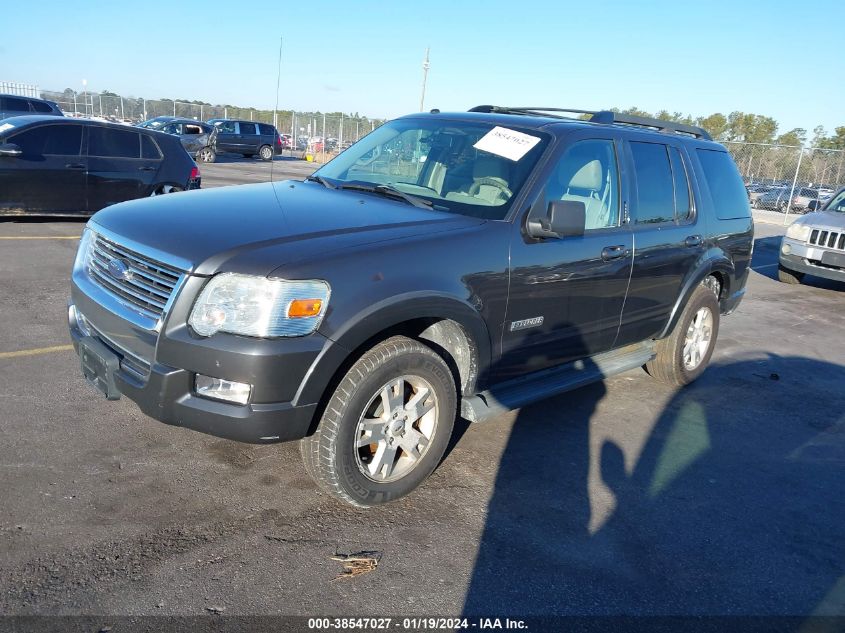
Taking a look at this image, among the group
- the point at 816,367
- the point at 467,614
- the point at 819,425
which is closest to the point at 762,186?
the point at 816,367

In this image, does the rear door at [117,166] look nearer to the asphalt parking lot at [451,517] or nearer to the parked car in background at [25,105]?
the asphalt parking lot at [451,517]

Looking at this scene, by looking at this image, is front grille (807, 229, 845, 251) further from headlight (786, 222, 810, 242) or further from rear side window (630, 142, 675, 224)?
rear side window (630, 142, 675, 224)

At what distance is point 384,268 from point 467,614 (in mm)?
1522

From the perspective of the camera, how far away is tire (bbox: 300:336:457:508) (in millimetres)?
3139

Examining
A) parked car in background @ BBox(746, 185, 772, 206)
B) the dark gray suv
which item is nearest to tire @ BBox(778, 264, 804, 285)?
the dark gray suv

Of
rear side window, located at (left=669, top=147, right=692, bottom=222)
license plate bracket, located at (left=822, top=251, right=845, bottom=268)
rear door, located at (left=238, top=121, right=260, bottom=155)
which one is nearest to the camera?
rear side window, located at (left=669, top=147, right=692, bottom=222)

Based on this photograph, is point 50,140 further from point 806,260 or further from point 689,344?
point 806,260

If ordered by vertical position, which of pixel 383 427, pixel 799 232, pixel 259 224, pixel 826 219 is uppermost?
pixel 826 219

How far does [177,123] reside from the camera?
2833cm

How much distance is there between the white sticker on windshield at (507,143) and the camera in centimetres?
410

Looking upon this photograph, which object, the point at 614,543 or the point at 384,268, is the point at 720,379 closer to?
the point at 614,543

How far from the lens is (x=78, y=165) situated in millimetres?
9836

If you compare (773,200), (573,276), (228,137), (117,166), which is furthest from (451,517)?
(228,137)

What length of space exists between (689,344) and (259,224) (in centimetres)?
395
